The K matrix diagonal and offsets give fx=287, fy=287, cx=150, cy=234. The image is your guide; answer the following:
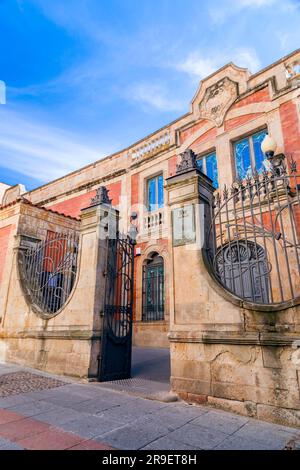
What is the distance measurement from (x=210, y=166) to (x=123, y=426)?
393 inches

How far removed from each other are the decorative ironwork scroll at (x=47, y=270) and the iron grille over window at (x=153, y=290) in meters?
4.04

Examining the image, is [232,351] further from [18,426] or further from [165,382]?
[18,426]

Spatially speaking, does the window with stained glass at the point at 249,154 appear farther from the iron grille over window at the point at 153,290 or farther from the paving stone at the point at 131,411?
the paving stone at the point at 131,411

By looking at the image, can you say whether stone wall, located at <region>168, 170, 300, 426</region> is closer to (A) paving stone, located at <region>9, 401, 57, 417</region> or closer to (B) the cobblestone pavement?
(B) the cobblestone pavement

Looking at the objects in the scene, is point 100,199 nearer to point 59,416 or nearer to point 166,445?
point 59,416

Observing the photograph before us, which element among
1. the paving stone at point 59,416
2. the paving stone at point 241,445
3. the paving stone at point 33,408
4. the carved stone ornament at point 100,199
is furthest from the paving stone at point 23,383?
the carved stone ornament at point 100,199

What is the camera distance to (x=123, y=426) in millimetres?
2861

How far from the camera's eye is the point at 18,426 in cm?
286

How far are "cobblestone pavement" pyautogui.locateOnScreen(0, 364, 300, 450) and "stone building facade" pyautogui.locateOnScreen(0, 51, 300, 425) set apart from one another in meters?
0.40

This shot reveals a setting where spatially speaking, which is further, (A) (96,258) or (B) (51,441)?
(A) (96,258)

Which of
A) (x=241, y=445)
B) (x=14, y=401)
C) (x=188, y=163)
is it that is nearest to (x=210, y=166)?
(x=188, y=163)

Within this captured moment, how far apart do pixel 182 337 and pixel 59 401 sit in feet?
6.08

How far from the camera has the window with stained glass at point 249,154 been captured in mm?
9969
